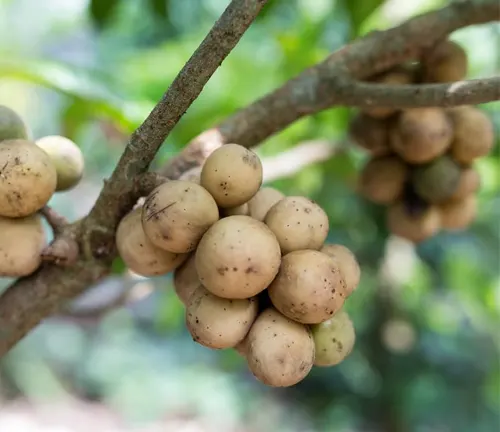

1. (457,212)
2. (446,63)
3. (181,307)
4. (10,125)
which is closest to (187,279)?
(10,125)

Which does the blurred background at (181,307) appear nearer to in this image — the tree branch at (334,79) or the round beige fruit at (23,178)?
the tree branch at (334,79)

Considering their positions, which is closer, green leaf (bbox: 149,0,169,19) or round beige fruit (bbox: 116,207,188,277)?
round beige fruit (bbox: 116,207,188,277)

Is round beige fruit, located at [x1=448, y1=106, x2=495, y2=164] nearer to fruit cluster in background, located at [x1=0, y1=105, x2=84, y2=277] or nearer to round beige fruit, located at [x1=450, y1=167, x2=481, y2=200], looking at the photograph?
round beige fruit, located at [x1=450, y1=167, x2=481, y2=200]

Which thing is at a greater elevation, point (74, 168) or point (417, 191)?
point (74, 168)

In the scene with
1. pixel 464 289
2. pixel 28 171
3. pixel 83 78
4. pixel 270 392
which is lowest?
pixel 270 392

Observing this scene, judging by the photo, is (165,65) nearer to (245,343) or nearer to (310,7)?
(310,7)

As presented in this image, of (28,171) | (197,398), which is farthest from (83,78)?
(197,398)

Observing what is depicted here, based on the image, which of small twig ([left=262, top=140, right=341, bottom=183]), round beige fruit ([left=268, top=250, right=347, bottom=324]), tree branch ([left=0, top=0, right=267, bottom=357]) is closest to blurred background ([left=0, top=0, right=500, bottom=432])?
small twig ([left=262, top=140, right=341, bottom=183])

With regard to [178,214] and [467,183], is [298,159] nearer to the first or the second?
[467,183]
